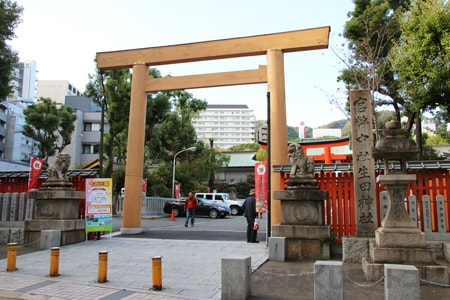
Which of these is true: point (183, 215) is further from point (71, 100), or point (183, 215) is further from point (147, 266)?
point (71, 100)

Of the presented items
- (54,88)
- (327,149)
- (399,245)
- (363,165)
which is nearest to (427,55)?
(363,165)

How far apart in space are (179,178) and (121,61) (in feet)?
74.4

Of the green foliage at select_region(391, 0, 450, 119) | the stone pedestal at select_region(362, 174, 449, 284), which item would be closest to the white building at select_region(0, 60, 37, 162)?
the green foliage at select_region(391, 0, 450, 119)

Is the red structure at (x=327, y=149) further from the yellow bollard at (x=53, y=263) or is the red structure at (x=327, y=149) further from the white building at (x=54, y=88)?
the white building at (x=54, y=88)

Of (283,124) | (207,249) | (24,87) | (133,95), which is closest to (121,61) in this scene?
(133,95)

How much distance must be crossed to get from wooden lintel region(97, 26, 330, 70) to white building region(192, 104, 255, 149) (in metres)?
127

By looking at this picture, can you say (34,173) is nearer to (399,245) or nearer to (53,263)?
(53,263)

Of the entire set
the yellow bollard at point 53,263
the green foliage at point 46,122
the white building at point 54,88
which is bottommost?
the yellow bollard at point 53,263

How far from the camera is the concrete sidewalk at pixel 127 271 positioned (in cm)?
649

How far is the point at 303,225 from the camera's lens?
32.9ft

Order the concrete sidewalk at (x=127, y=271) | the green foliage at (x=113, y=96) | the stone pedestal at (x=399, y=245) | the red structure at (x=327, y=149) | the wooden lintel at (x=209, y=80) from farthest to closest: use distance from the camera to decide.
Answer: the red structure at (x=327, y=149), the green foliage at (x=113, y=96), the wooden lintel at (x=209, y=80), the stone pedestal at (x=399, y=245), the concrete sidewalk at (x=127, y=271)

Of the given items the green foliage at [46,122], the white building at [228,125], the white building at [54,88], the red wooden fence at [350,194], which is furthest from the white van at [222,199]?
the white building at [228,125]

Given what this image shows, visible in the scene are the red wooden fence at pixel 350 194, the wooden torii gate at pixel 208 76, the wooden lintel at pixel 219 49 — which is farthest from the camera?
the wooden lintel at pixel 219 49

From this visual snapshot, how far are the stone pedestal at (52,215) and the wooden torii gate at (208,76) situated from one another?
9.51 feet
